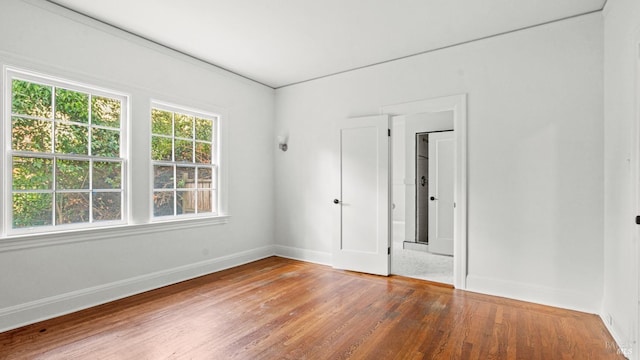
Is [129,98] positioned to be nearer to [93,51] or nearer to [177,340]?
[93,51]

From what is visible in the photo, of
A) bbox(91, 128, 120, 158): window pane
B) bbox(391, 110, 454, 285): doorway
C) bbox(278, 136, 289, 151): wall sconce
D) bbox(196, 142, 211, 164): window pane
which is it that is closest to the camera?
bbox(91, 128, 120, 158): window pane

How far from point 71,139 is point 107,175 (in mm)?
484

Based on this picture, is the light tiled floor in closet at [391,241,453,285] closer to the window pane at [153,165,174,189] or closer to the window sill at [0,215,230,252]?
the window sill at [0,215,230,252]

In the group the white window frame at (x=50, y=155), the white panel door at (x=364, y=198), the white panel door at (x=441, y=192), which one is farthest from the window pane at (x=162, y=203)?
the white panel door at (x=441, y=192)

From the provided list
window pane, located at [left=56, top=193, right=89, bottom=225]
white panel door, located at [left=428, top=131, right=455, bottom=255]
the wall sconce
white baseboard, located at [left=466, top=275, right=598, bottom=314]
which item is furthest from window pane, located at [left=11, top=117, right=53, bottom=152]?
white panel door, located at [left=428, top=131, right=455, bottom=255]

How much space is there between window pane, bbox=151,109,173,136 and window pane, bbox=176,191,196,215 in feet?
2.60

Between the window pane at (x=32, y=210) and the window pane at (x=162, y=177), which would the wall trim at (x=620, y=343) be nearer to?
the window pane at (x=162, y=177)

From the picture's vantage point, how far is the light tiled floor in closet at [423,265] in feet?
14.3

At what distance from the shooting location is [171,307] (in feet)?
10.8

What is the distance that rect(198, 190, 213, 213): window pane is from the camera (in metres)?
4.57

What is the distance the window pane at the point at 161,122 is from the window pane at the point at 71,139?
2.47 feet

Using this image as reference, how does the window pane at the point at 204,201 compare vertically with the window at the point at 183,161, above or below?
below

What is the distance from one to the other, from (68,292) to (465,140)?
14.5ft

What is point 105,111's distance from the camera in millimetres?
3557
